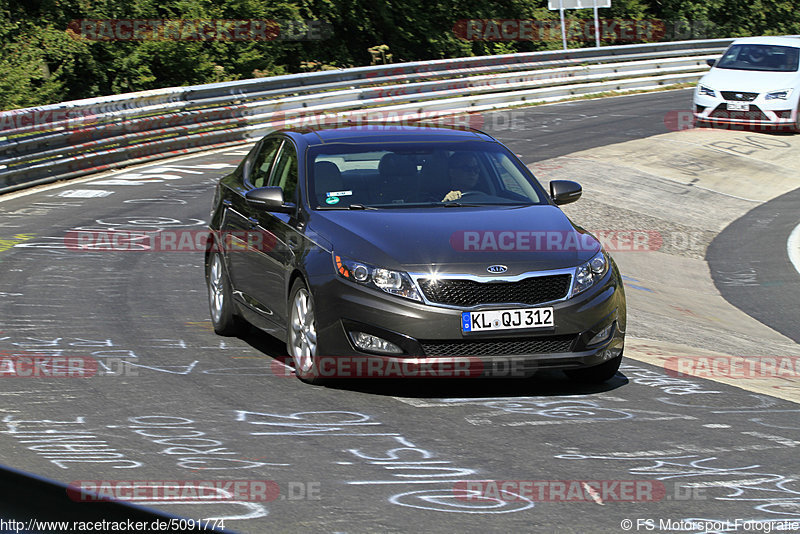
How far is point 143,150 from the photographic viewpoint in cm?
2052

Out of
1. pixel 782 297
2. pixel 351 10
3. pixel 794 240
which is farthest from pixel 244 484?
pixel 351 10

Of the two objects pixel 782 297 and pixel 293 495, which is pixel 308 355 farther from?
pixel 782 297

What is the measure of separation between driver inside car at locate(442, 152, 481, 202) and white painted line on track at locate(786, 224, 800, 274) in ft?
26.8

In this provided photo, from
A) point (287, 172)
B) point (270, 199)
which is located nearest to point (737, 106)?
point (287, 172)

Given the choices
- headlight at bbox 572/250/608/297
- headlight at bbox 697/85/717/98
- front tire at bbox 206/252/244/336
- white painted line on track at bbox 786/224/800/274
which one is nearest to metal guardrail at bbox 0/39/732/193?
headlight at bbox 697/85/717/98

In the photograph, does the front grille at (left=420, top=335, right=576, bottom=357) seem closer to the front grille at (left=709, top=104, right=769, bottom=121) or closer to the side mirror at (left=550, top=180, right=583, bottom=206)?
the side mirror at (left=550, top=180, right=583, bottom=206)

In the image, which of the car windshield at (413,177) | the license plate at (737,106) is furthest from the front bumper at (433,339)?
the license plate at (737,106)

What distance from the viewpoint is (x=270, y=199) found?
7613mm

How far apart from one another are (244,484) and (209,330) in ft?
13.6

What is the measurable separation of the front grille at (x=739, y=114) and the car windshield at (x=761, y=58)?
41.6 inches

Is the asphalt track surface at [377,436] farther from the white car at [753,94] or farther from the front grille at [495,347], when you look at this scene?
the white car at [753,94]

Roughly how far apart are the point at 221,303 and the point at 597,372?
306 centimetres

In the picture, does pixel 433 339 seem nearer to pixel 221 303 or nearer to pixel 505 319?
pixel 505 319

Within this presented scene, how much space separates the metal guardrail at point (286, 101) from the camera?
1806 cm
